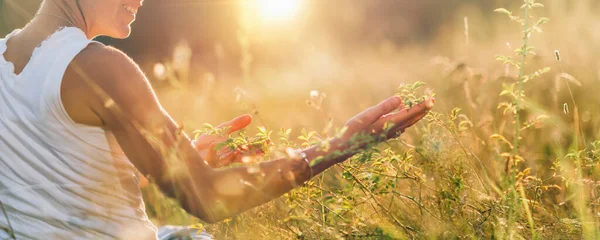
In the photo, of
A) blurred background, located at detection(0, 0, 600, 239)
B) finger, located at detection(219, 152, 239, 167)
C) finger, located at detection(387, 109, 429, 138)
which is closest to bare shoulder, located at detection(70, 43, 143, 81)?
blurred background, located at detection(0, 0, 600, 239)

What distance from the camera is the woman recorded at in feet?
6.40

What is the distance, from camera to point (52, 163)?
2096 mm

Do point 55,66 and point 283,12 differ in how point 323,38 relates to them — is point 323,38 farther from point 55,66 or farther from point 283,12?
point 55,66

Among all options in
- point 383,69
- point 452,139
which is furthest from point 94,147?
point 383,69

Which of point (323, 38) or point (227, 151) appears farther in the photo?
point (323, 38)

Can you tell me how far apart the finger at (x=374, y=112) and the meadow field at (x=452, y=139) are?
0.06 meters

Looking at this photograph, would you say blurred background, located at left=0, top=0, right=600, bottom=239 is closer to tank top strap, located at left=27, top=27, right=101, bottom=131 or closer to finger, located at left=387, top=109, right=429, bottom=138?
finger, located at left=387, top=109, right=429, bottom=138

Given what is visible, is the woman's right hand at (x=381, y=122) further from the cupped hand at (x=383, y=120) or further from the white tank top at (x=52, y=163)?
the white tank top at (x=52, y=163)

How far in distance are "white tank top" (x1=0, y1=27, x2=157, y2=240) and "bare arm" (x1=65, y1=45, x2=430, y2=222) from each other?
11 centimetres

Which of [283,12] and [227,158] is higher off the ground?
[283,12]

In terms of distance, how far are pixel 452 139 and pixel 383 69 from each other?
558cm

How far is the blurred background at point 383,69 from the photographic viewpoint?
8.55 feet

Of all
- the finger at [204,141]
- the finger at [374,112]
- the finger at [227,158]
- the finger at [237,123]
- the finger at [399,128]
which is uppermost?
the finger at [204,141]

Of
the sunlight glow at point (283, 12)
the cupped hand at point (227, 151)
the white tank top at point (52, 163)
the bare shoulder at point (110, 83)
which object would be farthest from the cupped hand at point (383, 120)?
the sunlight glow at point (283, 12)
